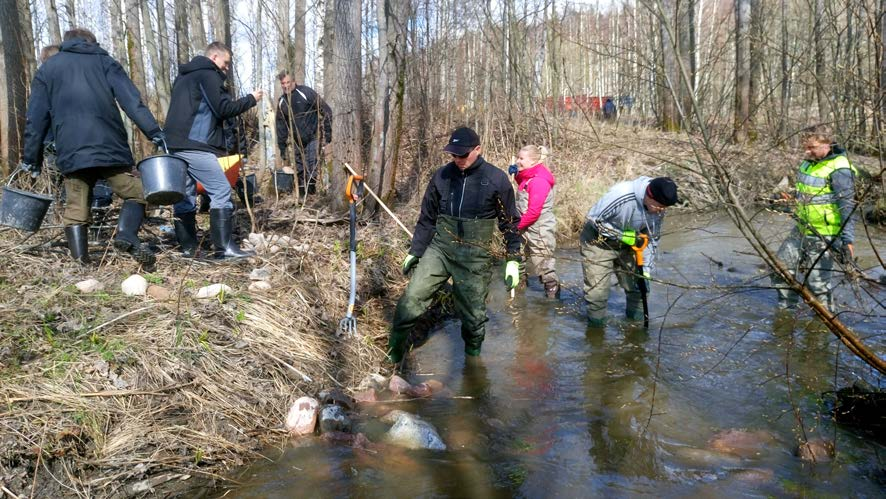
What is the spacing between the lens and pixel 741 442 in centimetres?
405

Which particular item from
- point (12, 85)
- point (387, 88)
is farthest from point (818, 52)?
point (12, 85)

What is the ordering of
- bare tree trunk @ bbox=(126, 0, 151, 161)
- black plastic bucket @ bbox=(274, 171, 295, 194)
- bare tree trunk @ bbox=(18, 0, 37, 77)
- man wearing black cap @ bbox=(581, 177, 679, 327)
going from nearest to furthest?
man wearing black cap @ bbox=(581, 177, 679, 327) < bare tree trunk @ bbox=(18, 0, 37, 77) < black plastic bucket @ bbox=(274, 171, 295, 194) < bare tree trunk @ bbox=(126, 0, 151, 161)

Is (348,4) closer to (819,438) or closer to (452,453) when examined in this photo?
(452,453)

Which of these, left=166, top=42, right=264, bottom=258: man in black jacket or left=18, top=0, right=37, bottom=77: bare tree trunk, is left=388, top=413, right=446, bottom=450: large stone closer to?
left=166, top=42, right=264, bottom=258: man in black jacket

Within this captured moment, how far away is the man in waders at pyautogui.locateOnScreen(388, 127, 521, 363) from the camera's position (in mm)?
4766

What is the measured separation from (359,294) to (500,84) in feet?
21.9

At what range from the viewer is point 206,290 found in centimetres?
474

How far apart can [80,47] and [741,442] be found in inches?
221

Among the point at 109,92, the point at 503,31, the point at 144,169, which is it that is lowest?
the point at 144,169

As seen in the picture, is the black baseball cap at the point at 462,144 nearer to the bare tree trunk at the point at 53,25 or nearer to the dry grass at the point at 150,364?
the dry grass at the point at 150,364

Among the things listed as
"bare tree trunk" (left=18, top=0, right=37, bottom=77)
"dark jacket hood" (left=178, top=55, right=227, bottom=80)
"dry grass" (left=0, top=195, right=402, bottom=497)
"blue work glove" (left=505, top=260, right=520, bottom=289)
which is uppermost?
"bare tree trunk" (left=18, top=0, right=37, bottom=77)

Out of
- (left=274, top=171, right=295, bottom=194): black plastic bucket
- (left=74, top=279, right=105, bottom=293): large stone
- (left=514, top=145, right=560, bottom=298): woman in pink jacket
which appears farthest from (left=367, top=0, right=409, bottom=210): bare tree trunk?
(left=74, top=279, right=105, bottom=293): large stone

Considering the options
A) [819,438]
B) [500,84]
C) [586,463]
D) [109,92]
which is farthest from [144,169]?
[500,84]

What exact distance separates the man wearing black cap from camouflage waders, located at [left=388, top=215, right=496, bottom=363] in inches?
36.1
